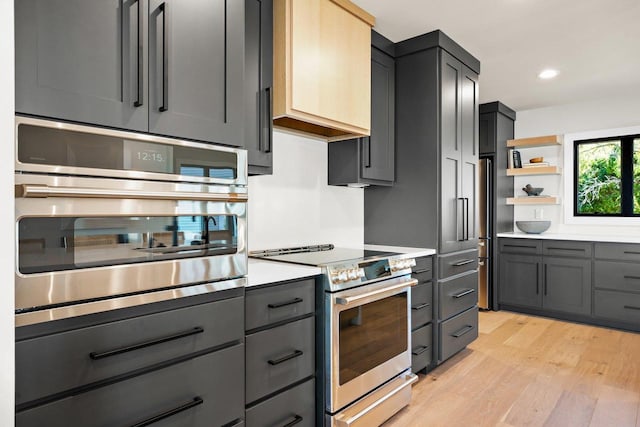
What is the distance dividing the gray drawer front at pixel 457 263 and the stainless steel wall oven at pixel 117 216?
69.2 inches

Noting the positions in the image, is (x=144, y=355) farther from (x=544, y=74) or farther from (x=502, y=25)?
(x=544, y=74)

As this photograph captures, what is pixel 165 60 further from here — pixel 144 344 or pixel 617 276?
pixel 617 276

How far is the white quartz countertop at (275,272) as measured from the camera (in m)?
1.64

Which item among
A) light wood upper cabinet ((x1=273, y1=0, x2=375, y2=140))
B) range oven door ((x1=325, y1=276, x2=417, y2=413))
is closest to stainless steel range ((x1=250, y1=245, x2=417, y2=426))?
range oven door ((x1=325, y1=276, x2=417, y2=413))

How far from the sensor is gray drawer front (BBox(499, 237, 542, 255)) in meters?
4.31

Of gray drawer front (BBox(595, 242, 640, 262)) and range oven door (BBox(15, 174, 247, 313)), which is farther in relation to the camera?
gray drawer front (BBox(595, 242, 640, 262))

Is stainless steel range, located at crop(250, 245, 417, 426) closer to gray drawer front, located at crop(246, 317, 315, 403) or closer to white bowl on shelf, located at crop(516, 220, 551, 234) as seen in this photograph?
gray drawer front, located at crop(246, 317, 315, 403)

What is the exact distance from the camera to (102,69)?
45.8 inches

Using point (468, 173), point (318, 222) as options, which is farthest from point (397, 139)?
point (318, 222)

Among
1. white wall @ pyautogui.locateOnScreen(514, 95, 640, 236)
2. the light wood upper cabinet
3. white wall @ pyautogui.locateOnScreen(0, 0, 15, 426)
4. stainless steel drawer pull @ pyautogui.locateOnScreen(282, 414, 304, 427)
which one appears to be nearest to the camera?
white wall @ pyautogui.locateOnScreen(0, 0, 15, 426)

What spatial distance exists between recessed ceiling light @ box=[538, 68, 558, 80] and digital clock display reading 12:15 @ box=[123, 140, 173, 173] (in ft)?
11.5

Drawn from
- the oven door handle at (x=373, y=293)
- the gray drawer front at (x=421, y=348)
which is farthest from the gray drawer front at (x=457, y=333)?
the oven door handle at (x=373, y=293)

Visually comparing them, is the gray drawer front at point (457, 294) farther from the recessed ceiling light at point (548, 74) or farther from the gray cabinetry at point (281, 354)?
the recessed ceiling light at point (548, 74)

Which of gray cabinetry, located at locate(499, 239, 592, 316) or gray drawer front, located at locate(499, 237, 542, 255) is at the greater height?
gray drawer front, located at locate(499, 237, 542, 255)
